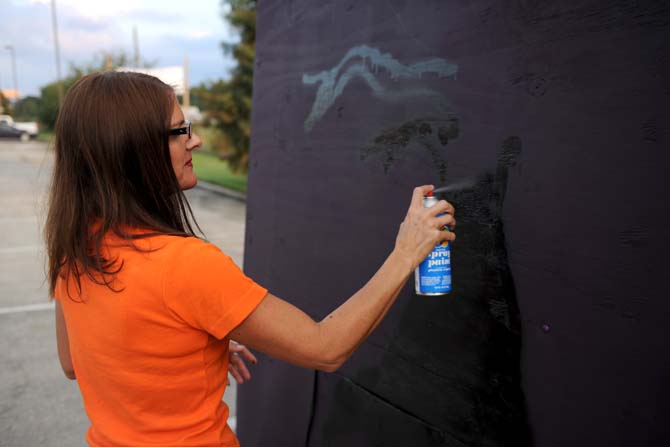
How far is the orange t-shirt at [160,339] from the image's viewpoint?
3.94 ft

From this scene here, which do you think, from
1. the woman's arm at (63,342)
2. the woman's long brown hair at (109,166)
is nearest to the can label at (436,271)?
the woman's long brown hair at (109,166)

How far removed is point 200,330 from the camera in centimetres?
126

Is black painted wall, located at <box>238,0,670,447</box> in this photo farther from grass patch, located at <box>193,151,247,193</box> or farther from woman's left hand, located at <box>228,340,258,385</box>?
grass patch, located at <box>193,151,247,193</box>

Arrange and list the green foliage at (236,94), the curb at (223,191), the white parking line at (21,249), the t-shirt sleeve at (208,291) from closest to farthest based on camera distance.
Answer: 1. the t-shirt sleeve at (208,291)
2. the white parking line at (21,249)
3. the green foliage at (236,94)
4. the curb at (223,191)

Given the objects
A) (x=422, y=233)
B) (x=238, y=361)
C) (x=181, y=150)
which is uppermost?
(x=181, y=150)

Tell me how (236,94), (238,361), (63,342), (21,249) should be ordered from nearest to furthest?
(63,342)
(238,361)
(21,249)
(236,94)

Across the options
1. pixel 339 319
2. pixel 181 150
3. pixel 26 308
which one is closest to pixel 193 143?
pixel 181 150

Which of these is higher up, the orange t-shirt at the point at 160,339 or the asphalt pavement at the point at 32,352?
the orange t-shirt at the point at 160,339

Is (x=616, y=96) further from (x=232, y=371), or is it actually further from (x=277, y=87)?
(x=277, y=87)

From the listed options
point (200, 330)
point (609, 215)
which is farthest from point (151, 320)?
point (609, 215)

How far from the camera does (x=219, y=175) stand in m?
19.5

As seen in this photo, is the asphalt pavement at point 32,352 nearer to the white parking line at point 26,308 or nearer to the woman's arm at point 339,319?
the white parking line at point 26,308

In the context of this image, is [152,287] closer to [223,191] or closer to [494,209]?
[494,209]

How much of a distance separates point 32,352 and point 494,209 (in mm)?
4667
